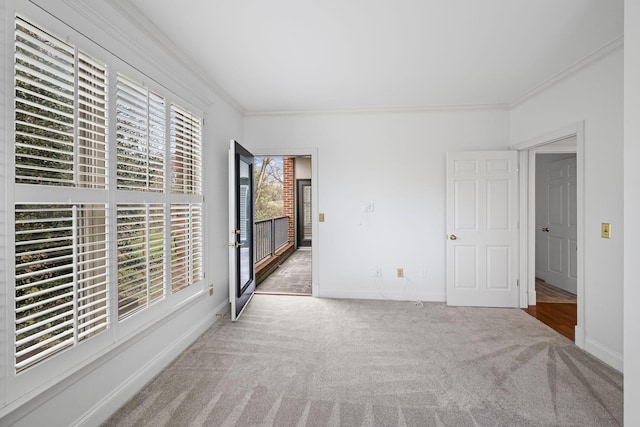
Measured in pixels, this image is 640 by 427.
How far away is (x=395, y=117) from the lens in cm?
394

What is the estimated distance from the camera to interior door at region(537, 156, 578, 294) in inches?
170

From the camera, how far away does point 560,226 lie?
459 cm

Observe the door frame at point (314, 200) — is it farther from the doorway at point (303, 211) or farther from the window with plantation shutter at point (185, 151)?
the doorway at point (303, 211)

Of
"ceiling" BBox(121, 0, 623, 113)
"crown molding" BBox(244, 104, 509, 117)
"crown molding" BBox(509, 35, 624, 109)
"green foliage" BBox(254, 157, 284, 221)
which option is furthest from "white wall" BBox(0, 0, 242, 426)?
"green foliage" BBox(254, 157, 284, 221)

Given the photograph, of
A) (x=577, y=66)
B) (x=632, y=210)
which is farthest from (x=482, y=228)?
(x=632, y=210)

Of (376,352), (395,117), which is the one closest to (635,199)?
(376,352)

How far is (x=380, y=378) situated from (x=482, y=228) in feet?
8.28

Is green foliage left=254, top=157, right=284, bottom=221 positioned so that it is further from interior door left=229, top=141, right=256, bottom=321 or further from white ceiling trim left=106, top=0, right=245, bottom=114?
white ceiling trim left=106, top=0, right=245, bottom=114

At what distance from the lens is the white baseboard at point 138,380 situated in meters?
1.71

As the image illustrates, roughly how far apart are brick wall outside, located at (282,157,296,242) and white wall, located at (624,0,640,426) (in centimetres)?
781

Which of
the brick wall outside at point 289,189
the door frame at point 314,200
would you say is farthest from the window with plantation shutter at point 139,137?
the brick wall outside at point 289,189

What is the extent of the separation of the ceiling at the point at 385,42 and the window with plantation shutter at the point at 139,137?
59 centimetres

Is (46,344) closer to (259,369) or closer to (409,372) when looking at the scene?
(259,369)

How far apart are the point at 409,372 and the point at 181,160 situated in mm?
2755
